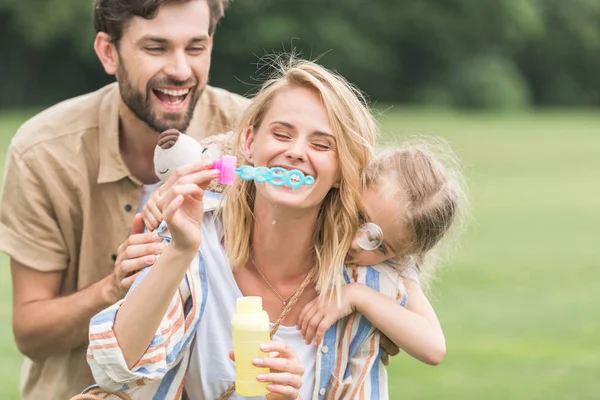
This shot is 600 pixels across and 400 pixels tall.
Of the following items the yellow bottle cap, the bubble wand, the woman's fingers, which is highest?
the bubble wand

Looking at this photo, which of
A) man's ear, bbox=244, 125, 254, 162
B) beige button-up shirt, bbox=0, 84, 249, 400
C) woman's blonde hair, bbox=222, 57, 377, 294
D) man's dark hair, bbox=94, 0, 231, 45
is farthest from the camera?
beige button-up shirt, bbox=0, 84, 249, 400

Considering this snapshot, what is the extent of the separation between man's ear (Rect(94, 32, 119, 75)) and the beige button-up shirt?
146 mm

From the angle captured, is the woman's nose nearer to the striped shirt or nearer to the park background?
the striped shirt

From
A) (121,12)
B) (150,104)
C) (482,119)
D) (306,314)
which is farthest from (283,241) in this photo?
(482,119)

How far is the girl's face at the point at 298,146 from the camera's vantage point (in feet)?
11.5

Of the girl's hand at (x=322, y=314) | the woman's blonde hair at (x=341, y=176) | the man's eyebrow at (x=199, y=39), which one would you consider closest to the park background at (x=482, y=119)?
the man's eyebrow at (x=199, y=39)

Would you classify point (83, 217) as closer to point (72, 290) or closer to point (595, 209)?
point (72, 290)

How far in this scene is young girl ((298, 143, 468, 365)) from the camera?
3664mm

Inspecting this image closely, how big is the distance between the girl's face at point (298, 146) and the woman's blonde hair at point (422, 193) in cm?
24

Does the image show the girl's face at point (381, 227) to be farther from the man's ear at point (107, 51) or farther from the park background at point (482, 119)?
the man's ear at point (107, 51)

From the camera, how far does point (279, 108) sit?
3.62 meters

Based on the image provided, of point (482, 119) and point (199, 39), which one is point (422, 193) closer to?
point (199, 39)

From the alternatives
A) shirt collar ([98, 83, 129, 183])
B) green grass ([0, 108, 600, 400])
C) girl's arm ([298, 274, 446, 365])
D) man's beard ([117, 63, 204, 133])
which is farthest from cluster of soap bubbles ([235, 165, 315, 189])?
shirt collar ([98, 83, 129, 183])

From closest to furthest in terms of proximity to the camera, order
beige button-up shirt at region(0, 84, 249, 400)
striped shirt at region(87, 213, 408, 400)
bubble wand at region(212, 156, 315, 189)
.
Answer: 1. bubble wand at region(212, 156, 315, 189)
2. striped shirt at region(87, 213, 408, 400)
3. beige button-up shirt at region(0, 84, 249, 400)
